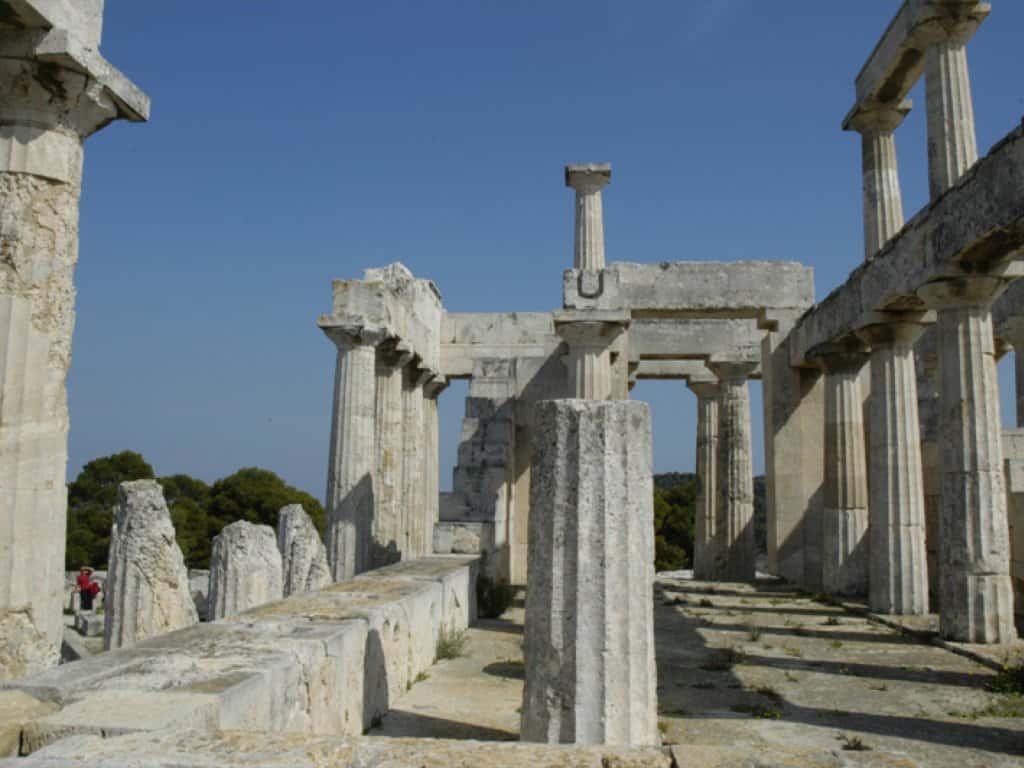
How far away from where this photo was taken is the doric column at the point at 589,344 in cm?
1349

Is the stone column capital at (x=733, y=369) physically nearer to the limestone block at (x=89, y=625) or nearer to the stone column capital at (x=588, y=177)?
the stone column capital at (x=588, y=177)

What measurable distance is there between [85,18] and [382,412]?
10.5m

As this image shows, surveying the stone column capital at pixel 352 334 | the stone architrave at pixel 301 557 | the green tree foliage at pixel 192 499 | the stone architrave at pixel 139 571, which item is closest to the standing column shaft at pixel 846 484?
the stone column capital at pixel 352 334

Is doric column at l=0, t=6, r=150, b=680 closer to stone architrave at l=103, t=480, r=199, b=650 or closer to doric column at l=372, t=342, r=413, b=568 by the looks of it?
stone architrave at l=103, t=480, r=199, b=650

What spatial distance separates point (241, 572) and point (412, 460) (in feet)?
23.3

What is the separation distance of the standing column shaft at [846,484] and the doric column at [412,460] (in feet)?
23.5

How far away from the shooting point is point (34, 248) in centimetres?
546

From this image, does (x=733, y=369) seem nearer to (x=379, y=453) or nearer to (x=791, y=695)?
(x=379, y=453)

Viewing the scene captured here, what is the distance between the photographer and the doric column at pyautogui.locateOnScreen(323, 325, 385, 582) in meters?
13.6

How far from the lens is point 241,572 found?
34.2ft

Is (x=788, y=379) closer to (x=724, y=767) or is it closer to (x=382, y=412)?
(x=382, y=412)

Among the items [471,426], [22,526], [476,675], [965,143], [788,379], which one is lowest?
[476,675]

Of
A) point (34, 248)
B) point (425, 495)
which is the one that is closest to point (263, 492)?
point (425, 495)

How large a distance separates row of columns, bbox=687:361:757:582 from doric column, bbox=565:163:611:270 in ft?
15.8
